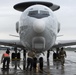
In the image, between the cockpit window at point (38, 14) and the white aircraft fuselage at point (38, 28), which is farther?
the cockpit window at point (38, 14)

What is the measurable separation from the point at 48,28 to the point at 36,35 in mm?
1024

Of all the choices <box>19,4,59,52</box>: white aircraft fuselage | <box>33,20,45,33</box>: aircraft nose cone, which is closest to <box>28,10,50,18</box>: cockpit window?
<box>19,4,59,52</box>: white aircraft fuselage

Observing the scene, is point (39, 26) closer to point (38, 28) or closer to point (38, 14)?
point (38, 28)

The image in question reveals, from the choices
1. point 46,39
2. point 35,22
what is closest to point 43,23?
point 35,22

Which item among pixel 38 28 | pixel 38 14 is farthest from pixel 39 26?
pixel 38 14

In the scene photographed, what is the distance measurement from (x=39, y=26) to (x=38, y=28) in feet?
0.52

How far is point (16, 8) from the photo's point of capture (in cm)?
2730

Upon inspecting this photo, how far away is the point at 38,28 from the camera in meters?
14.4

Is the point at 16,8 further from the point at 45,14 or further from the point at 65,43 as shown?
the point at 45,14

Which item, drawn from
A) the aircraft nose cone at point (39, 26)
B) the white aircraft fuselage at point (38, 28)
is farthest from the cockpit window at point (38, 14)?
the aircraft nose cone at point (39, 26)

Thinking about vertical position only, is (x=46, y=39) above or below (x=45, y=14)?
below

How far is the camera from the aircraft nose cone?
47.2ft

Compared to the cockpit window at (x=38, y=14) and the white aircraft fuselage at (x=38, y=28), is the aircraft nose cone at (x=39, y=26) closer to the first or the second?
the white aircraft fuselage at (x=38, y=28)

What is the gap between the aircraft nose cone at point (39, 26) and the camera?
14387mm
